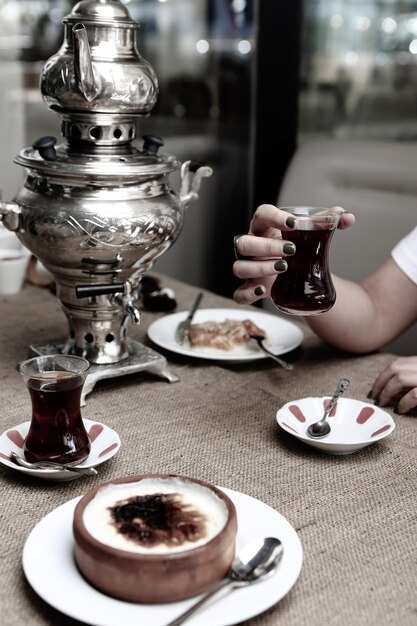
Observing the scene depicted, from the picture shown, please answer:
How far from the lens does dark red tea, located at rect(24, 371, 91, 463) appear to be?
1043 mm

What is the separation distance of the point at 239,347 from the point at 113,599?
2.74 feet

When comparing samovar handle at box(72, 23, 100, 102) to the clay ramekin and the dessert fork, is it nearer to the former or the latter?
the dessert fork

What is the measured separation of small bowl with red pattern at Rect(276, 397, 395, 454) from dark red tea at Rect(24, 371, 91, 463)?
315 millimetres

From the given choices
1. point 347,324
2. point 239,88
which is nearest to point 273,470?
point 347,324

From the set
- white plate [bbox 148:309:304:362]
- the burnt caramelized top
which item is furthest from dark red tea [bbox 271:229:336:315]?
the burnt caramelized top

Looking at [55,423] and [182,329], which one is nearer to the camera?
[55,423]

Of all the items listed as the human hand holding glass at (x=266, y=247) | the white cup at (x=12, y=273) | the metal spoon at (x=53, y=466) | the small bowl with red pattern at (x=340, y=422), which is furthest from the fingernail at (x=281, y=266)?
the white cup at (x=12, y=273)

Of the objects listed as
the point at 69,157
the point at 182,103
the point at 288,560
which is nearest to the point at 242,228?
the point at 182,103

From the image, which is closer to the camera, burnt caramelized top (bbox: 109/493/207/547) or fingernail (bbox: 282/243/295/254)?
burnt caramelized top (bbox: 109/493/207/547)

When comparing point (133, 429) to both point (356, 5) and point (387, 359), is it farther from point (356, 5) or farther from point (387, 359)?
point (356, 5)

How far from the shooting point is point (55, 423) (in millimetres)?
1043

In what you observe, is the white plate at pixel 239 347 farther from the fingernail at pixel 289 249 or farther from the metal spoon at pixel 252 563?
the metal spoon at pixel 252 563

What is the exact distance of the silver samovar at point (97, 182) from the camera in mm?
1273

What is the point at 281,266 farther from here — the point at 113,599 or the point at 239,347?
the point at 113,599
